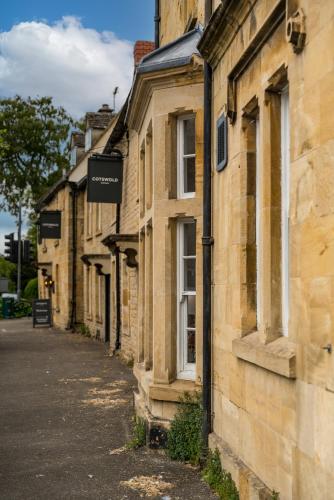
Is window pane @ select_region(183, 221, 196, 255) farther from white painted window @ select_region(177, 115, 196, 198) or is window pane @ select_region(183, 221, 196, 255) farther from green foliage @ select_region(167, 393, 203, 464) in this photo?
green foliage @ select_region(167, 393, 203, 464)

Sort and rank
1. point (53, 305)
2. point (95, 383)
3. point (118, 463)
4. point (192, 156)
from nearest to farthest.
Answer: point (118, 463)
point (192, 156)
point (95, 383)
point (53, 305)

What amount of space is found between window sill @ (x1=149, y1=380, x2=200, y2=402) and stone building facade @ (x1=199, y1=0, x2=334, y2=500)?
0.86 meters

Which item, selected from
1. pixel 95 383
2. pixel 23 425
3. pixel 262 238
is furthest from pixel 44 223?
pixel 262 238

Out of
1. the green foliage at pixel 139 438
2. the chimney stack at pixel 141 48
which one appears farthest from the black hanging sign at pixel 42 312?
the green foliage at pixel 139 438

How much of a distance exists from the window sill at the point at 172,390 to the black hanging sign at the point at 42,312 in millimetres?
22903

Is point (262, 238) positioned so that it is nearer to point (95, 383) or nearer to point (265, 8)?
point (265, 8)

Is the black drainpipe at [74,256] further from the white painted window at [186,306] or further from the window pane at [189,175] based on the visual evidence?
the white painted window at [186,306]

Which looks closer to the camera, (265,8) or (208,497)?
(265,8)

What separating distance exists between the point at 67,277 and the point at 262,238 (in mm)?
23127

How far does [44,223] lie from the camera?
27.9 m

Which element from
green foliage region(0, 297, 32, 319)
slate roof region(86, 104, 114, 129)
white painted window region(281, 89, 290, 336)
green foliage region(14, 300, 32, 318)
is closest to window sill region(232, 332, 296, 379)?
white painted window region(281, 89, 290, 336)

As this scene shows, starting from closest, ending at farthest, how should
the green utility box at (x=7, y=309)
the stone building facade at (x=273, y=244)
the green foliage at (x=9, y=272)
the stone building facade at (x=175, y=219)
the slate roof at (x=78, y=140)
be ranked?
the stone building facade at (x=273, y=244)
the stone building facade at (x=175, y=219)
the slate roof at (x=78, y=140)
the green utility box at (x=7, y=309)
the green foliage at (x=9, y=272)

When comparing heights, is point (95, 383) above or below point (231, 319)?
below

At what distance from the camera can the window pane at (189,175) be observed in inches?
319
